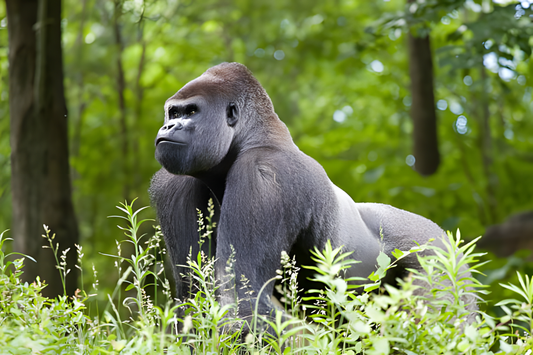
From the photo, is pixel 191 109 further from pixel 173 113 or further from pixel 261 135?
pixel 261 135

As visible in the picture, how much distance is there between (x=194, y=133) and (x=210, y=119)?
0.34ft

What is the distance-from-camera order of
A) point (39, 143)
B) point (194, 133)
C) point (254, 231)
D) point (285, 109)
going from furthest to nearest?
point (285, 109) → point (39, 143) → point (194, 133) → point (254, 231)

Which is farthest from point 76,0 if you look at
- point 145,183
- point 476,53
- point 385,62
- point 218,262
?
point 218,262

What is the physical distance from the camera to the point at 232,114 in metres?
2.42

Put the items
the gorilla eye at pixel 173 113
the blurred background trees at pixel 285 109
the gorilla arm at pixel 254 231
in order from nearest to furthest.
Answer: the gorilla arm at pixel 254 231 < the gorilla eye at pixel 173 113 < the blurred background trees at pixel 285 109

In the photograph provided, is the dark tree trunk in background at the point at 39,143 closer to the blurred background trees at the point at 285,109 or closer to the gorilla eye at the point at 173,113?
the blurred background trees at the point at 285,109

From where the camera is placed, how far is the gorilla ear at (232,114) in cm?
240

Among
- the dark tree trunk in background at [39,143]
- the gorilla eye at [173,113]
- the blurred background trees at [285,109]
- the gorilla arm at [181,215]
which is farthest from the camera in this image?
the blurred background trees at [285,109]

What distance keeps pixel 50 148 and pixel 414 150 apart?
3857mm

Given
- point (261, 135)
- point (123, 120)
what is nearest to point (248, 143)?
point (261, 135)

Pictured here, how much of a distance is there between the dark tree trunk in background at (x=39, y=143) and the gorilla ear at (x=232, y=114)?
204 cm

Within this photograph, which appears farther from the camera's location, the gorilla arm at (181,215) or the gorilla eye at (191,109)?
the gorilla arm at (181,215)

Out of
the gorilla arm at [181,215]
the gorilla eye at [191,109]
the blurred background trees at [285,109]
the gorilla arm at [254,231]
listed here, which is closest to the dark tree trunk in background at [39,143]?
the blurred background trees at [285,109]

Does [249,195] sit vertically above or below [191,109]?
below
